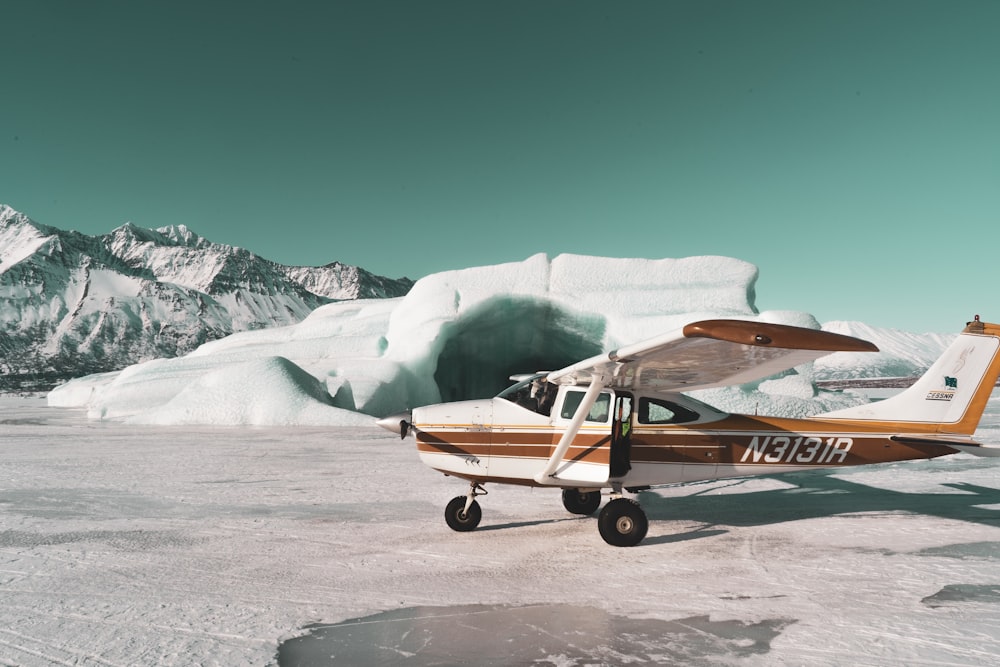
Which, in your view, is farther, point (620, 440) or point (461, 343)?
point (461, 343)

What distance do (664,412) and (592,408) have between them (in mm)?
881

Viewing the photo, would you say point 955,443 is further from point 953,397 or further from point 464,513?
point 464,513

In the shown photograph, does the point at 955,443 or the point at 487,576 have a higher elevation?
the point at 955,443

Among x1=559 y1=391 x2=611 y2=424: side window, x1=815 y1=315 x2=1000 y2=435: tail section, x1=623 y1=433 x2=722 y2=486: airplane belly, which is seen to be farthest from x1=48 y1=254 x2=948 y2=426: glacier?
x1=559 y1=391 x2=611 y2=424: side window

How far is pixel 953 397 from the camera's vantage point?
704cm

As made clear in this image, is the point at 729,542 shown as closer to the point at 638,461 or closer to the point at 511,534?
the point at 638,461

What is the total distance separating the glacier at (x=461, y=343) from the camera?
20812mm

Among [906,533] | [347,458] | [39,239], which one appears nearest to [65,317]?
[39,239]

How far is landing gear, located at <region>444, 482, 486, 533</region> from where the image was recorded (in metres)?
6.23

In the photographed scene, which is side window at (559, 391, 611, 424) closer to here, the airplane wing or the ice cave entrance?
the airplane wing

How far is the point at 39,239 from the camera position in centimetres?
19600

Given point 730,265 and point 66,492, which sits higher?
point 730,265

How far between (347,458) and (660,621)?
9368 millimetres

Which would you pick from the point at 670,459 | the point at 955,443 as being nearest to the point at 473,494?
the point at 670,459
